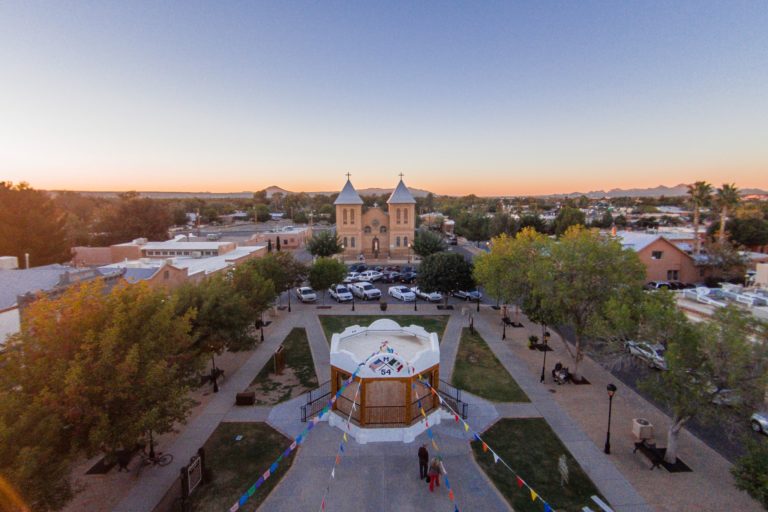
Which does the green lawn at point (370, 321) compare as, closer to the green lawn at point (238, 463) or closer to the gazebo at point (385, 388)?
the gazebo at point (385, 388)

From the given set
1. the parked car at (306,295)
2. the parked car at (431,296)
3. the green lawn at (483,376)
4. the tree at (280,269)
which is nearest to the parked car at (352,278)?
the parked car at (306,295)

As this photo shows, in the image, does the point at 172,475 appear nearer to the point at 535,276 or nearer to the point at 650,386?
the point at 650,386

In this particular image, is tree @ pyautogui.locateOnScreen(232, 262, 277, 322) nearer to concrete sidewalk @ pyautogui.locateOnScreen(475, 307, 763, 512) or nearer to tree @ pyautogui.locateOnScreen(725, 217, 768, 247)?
concrete sidewalk @ pyautogui.locateOnScreen(475, 307, 763, 512)

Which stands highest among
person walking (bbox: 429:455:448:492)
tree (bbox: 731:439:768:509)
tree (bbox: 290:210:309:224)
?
tree (bbox: 290:210:309:224)

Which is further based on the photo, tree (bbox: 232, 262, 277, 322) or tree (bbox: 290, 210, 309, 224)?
tree (bbox: 290, 210, 309, 224)

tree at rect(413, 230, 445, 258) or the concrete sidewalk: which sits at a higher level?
tree at rect(413, 230, 445, 258)

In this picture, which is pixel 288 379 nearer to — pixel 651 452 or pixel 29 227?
pixel 651 452

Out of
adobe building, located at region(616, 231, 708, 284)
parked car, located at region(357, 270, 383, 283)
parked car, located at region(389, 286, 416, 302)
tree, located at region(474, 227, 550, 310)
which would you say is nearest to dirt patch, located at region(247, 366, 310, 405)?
tree, located at region(474, 227, 550, 310)
